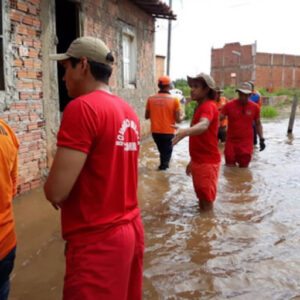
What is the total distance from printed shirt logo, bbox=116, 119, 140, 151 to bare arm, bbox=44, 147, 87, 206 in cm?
21

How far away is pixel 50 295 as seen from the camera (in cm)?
264

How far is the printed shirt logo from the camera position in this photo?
1.60m

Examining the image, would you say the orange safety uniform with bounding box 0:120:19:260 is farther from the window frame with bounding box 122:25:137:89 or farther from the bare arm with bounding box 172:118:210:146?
the window frame with bounding box 122:25:137:89

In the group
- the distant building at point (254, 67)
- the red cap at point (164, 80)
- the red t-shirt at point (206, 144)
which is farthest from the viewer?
the distant building at point (254, 67)

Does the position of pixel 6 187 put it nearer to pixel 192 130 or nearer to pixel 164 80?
pixel 192 130

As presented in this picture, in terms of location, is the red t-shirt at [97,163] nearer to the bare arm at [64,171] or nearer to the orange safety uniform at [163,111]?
the bare arm at [64,171]

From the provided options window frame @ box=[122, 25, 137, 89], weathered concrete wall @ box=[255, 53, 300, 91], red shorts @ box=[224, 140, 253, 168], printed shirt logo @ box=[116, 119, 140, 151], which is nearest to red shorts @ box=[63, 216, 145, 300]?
printed shirt logo @ box=[116, 119, 140, 151]

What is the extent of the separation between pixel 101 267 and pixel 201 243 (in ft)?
7.54

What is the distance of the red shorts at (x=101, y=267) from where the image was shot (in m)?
1.53

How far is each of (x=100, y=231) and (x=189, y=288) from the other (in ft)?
5.17

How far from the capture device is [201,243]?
367cm

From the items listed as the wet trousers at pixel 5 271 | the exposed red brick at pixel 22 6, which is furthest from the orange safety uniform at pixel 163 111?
the wet trousers at pixel 5 271

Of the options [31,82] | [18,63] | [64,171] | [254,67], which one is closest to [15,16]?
[18,63]

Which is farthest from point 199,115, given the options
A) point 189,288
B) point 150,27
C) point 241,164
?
point 150,27
